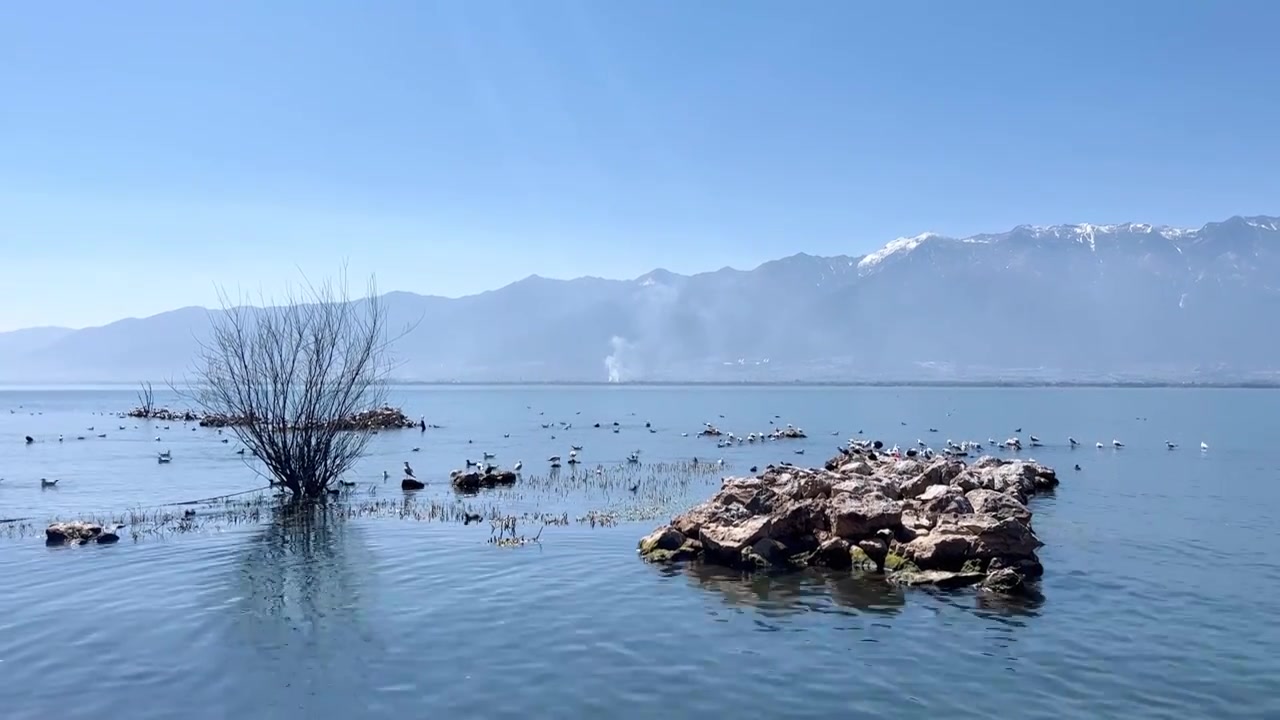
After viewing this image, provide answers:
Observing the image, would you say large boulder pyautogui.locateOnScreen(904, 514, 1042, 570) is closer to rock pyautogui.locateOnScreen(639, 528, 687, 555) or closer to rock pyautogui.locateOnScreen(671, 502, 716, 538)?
rock pyautogui.locateOnScreen(671, 502, 716, 538)

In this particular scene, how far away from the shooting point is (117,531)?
1041 inches

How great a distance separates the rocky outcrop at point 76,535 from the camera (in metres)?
24.8

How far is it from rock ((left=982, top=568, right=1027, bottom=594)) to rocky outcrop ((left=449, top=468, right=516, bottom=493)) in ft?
77.3

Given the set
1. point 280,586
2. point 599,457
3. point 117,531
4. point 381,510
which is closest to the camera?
point 280,586

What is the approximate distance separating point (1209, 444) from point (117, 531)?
229 feet

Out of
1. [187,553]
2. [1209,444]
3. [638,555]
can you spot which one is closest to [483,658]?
[638,555]

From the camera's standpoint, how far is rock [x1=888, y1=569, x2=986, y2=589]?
1981 cm

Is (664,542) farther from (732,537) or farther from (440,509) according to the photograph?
(440,509)

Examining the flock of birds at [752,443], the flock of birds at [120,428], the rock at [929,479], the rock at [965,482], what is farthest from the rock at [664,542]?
the flock of birds at [752,443]

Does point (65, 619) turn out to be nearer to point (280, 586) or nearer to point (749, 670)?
point (280, 586)

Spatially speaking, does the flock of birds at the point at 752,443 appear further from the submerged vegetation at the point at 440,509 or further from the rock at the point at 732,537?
the rock at the point at 732,537

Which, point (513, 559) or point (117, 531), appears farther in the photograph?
point (117, 531)

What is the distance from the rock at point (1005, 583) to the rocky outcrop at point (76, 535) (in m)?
22.2

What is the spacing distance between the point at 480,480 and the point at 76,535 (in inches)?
677
